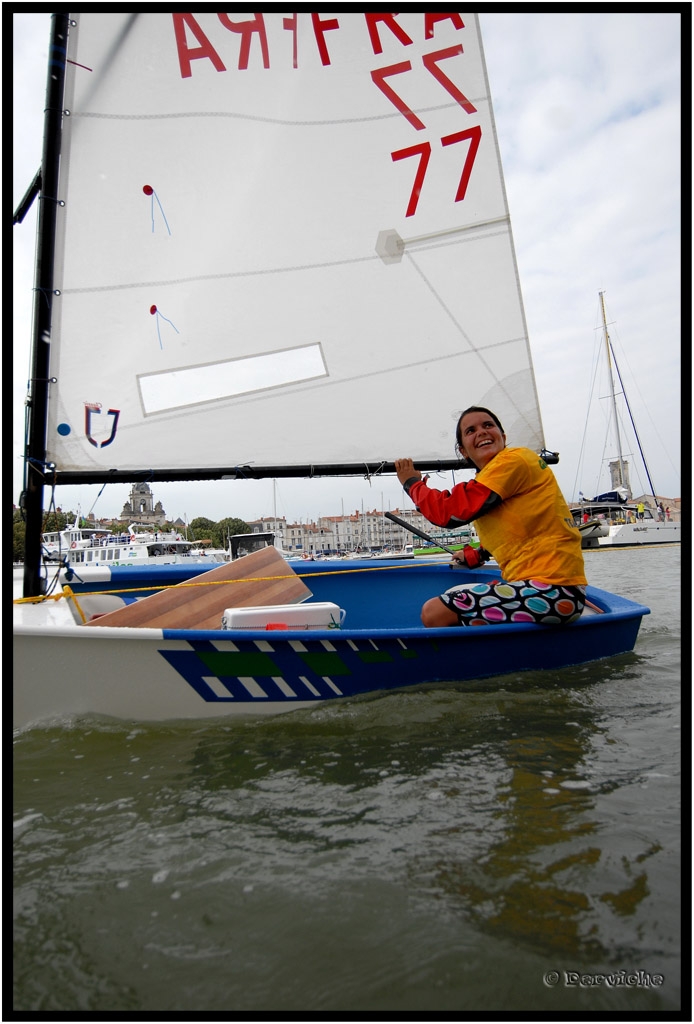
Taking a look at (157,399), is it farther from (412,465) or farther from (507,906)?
(507,906)

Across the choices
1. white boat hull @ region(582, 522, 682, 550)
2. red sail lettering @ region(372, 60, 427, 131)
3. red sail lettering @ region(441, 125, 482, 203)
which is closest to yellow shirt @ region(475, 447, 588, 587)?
red sail lettering @ region(441, 125, 482, 203)

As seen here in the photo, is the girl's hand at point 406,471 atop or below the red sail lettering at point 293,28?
below

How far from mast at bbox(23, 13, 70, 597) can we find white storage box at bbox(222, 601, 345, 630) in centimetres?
124

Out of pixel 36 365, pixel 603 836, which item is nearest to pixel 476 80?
pixel 36 365

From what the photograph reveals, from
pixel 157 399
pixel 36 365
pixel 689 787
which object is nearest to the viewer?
pixel 689 787

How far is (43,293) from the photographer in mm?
3236

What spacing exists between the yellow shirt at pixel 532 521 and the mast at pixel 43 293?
2506mm

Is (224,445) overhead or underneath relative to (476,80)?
underneath

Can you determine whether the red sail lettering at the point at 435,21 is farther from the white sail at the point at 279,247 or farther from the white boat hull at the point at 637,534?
the white boat hull at the point at 637,534

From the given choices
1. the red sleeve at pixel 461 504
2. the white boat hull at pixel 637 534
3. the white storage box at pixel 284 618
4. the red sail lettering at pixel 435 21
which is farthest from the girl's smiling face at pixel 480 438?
the white boat hull at pixel 637 534

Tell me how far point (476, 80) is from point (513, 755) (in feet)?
14.6

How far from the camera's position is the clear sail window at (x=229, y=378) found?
3.53 m

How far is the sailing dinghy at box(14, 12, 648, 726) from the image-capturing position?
126 inches

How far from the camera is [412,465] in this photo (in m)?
3.70
